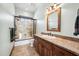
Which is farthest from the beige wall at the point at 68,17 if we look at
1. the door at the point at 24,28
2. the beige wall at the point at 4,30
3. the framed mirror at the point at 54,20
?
the door at the point at 24,28

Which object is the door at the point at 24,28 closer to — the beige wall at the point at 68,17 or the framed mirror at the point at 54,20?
the framed mirror at the point at 54,20

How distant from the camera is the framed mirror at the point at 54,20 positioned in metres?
3.28

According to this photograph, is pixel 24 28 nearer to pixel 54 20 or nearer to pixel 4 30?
pixel 54 20

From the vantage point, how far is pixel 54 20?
11.6 ft

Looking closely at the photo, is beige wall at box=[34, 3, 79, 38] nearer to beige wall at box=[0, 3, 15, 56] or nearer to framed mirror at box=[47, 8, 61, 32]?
framed mirror at box=[47, 8, 61, 32]

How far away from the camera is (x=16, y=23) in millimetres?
6379

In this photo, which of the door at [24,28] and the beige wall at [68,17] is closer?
the beige wall at [68,17]

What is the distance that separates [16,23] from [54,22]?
3614 mm

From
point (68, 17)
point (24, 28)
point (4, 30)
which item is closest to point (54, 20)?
point (68, 17)

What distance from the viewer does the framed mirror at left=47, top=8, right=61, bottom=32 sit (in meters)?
3.28

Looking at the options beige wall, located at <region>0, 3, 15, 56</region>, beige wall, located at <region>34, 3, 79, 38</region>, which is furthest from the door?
beige wall, located at <region>34, 3, 79, 38</region>

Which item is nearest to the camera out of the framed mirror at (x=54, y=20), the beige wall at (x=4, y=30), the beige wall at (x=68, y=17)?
the beige wall at (x=4, y=30)

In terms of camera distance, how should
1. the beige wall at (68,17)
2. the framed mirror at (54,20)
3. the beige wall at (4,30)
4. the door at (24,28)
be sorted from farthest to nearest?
the door at (24,28) → the framed mirror at (54,20) → the beige wall at (68,17) → the beige wall at (4,30)

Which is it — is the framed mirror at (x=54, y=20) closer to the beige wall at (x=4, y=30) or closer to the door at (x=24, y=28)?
the beige wall at (x=4, y=30)
